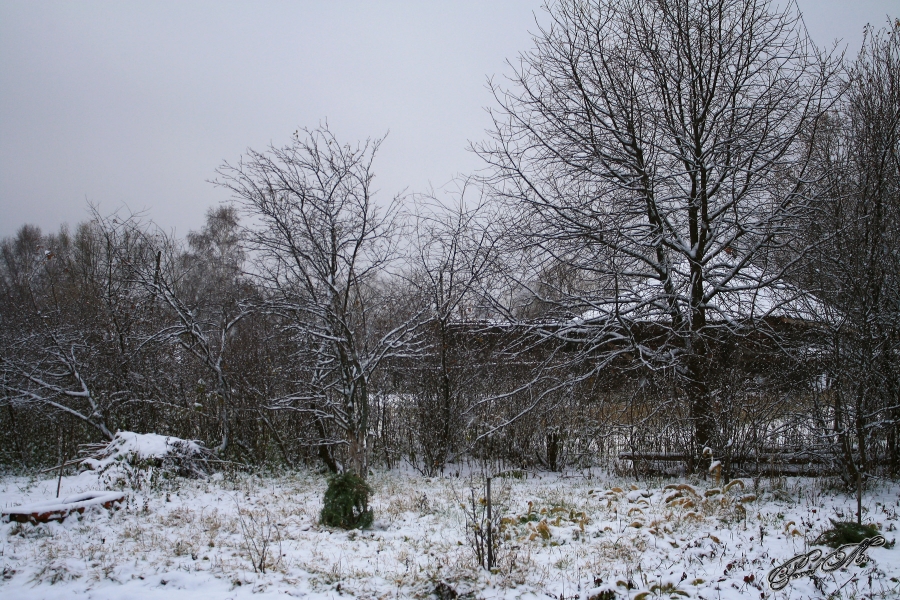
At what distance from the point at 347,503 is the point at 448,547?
1.33 m

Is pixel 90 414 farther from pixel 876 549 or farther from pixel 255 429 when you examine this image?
pixel 876 549

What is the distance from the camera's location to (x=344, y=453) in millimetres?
9883

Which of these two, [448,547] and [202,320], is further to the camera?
[202,320]

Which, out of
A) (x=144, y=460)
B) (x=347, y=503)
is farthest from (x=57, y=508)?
(x=347, y=503)

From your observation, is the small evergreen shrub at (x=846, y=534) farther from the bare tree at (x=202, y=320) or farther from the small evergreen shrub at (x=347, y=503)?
the bare tree at (x=202, y=320)

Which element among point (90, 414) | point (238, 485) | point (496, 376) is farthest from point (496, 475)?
point (90, 414)

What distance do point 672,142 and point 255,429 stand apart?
8993 mm

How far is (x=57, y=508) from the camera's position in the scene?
234 inches

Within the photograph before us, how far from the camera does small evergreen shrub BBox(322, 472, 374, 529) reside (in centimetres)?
589

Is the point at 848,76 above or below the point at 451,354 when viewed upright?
above

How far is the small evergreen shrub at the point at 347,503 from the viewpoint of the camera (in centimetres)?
589
